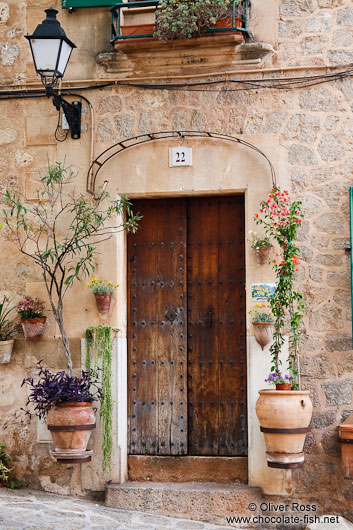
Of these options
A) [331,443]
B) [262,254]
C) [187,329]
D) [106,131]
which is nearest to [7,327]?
[187,329]

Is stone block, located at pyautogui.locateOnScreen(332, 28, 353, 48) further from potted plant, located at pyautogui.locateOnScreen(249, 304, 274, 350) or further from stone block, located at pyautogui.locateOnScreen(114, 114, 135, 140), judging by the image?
potted plant, located at pyautogui.locateOnScreen(249, 304, 274, 350)

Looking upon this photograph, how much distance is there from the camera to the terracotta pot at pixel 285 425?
537 cm

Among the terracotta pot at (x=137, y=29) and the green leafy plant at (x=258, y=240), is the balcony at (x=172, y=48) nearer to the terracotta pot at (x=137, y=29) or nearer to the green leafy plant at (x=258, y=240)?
the terracotta pot at (x=137, y=29)

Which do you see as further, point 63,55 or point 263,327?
point 263,327

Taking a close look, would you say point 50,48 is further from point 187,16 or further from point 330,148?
point 330,148

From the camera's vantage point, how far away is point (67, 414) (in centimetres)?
559

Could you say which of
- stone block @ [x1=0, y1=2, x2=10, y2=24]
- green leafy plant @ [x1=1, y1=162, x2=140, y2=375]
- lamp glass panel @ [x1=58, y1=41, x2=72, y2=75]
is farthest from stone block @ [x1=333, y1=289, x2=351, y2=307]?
stone block @ [x1=0, y1=2, x2=10, y2=24]

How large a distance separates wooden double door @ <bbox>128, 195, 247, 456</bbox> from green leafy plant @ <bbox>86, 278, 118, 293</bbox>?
0.33 meters

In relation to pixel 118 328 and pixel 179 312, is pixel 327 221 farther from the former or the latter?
pixel 118 328

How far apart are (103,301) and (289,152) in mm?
1968

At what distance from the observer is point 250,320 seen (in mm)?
5926

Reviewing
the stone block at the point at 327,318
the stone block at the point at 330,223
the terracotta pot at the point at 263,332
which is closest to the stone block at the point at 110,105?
the stone block at the point at 330,223

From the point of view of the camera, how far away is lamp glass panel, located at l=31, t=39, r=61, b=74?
555 cm

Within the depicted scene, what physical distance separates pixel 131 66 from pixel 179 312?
Result: 216 cm
